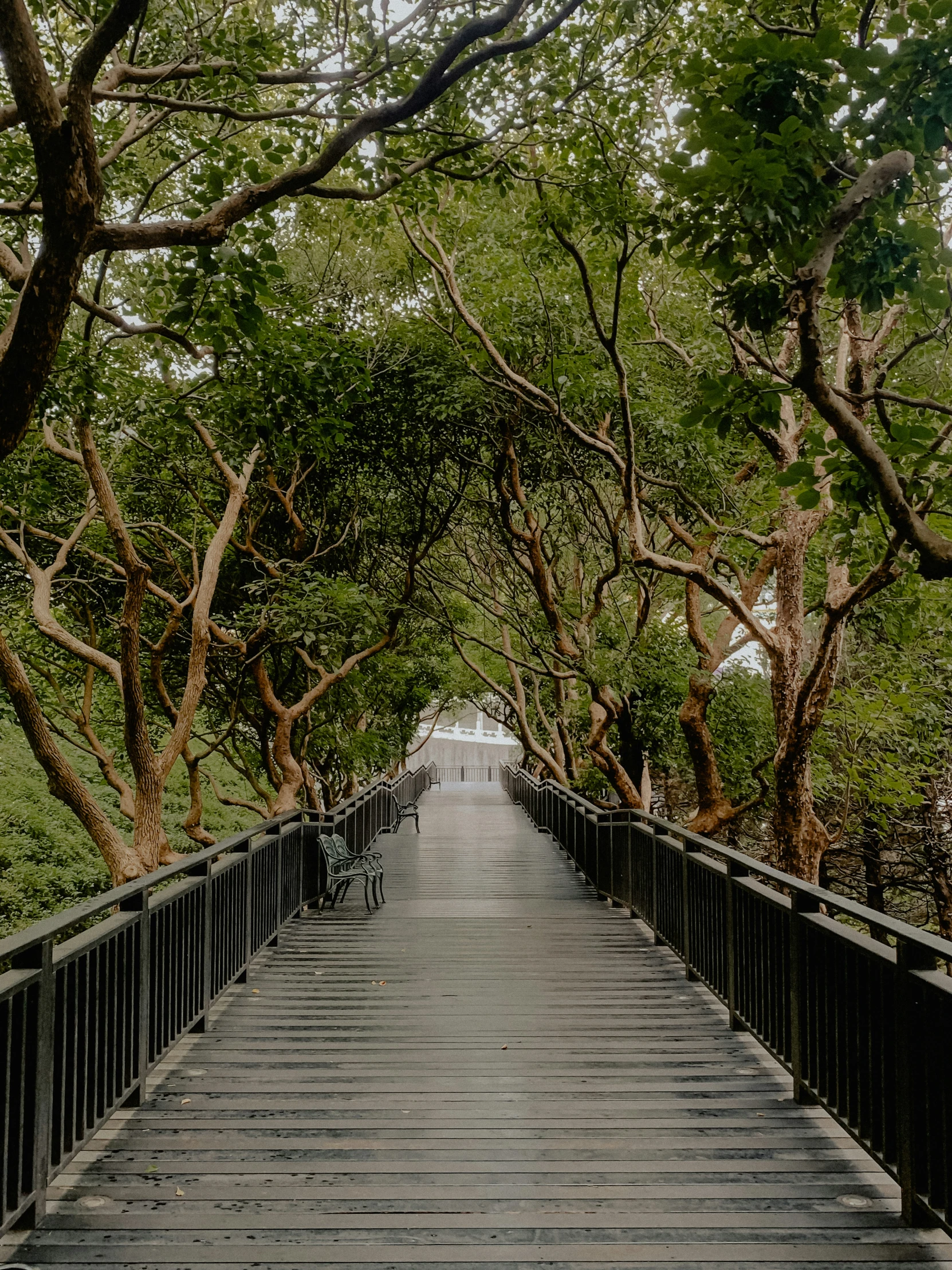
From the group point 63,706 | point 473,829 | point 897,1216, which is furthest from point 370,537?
point 897,1216

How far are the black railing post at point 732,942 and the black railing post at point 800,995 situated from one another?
1.02m

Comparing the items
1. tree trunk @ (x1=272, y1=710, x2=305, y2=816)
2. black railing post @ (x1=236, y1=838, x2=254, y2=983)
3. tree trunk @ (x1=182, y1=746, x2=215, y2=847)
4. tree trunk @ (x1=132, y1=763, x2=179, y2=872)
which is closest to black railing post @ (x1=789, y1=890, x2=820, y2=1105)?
black railing post @ (x1=236, y1=838, x2=254, y2=983)

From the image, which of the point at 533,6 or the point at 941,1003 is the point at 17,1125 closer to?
the point at 941,1003

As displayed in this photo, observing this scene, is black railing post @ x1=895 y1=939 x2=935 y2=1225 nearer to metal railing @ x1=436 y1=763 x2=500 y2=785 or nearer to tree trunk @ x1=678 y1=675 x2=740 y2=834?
tree trunk @ x1=678 y1=675 x2=740 y2=834

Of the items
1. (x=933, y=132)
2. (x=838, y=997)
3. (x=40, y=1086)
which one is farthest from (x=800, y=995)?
(x=933, y=132)

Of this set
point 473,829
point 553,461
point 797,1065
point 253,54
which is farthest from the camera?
point 473,829

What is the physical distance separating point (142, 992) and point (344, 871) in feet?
20.9

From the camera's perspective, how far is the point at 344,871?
35.3 feet

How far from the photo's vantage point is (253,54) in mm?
5887

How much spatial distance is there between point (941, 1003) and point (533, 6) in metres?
6.78

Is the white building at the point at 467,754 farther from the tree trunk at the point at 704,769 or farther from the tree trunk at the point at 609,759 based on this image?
the tree trunk at the point at 704,769

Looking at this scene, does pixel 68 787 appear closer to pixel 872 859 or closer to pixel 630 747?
pixel 630 747

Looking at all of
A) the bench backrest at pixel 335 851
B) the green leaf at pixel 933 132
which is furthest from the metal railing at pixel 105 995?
the green leaf at pixel 933 132

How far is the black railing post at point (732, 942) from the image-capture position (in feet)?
18.6
